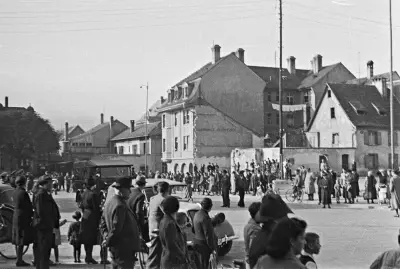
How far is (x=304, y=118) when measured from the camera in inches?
→ 2729

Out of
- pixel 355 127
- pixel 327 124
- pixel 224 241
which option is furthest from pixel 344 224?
pixel 327 124

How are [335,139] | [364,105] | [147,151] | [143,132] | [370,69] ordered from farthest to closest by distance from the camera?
[143,132] < [147,151] < [370,69] < [335,139] < [364,105]

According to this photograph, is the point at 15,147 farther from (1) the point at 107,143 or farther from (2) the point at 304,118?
(2) the point at 304,118

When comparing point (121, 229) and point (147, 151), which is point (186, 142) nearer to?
point (147, 151)

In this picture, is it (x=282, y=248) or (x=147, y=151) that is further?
(x=147, y=151)

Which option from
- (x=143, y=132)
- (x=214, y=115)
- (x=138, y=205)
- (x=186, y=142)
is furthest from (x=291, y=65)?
(x=138, y=205)

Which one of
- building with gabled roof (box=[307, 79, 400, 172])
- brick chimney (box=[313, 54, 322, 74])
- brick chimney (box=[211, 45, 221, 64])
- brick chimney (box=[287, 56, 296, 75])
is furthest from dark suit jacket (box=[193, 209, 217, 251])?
brick chimney (box=[287, 56, 296, 75])

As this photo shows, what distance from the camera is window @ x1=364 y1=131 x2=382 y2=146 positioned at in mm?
52344

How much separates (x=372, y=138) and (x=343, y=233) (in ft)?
129

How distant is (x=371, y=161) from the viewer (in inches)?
2063

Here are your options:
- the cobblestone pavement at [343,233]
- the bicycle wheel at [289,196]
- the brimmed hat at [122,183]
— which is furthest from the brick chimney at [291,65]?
the brimmed hat at [122,183]

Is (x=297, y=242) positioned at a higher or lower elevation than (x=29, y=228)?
higher

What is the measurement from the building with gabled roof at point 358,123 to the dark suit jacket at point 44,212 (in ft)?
141

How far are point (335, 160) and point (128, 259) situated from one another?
4439 centimetres
